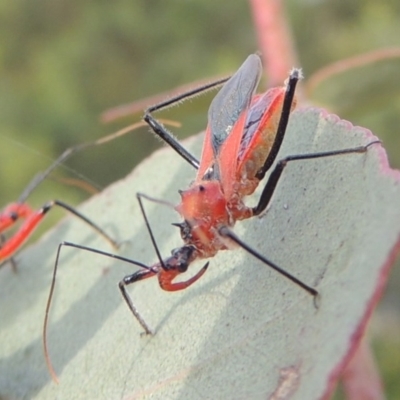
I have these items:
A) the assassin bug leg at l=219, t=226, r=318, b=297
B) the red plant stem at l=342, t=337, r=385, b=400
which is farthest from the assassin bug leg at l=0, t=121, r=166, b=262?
the red plant stem at l=342, t=337, r=385, b=400

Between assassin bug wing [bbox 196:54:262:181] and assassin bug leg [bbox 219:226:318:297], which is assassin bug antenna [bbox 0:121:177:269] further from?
assassin bug leg [bbox 219:226:318:297]

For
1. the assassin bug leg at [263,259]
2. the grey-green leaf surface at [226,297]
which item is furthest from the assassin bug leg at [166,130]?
the assassin bug leg at [263,259]

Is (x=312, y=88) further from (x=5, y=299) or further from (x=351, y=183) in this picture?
(x=5, y=299)

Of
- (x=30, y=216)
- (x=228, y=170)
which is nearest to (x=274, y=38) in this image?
(x=228, y=170)

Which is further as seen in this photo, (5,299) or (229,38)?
(229,38)

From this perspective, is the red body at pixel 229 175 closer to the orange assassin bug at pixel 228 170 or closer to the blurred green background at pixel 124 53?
the orange assassin bug at pixel 228 170

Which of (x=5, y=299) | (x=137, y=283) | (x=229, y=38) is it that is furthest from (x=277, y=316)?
(x=229, y=38)
